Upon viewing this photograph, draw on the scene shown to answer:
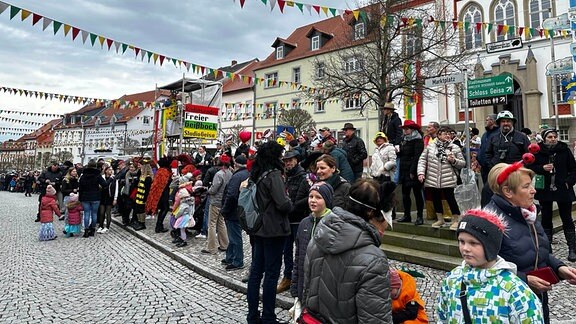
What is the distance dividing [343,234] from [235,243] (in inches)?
182

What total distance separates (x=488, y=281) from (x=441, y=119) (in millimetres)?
26177

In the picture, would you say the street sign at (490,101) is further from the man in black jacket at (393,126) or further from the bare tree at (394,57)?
the bare tree at (394,57)

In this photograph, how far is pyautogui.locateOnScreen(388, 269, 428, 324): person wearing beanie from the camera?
2174mm

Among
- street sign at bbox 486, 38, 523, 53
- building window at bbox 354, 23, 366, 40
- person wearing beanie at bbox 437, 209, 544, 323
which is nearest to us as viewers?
person wearing beanie at bbox 437, 209, 544, 323

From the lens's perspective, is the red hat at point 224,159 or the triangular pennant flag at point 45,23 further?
the triangular pennant flag at point 45,23

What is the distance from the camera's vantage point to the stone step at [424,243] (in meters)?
5.81

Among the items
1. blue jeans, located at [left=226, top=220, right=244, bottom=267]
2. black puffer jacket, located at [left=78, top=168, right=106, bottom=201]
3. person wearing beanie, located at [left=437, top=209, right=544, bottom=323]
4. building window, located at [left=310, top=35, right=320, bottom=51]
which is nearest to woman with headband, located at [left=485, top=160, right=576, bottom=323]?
person wearing beanie, located at [left=437, top=209, right=544, bottom=323]


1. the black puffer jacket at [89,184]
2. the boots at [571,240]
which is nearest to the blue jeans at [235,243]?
the boots at [571,240]

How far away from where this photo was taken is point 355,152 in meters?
7.45

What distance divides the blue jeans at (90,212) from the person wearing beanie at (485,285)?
1018 cm

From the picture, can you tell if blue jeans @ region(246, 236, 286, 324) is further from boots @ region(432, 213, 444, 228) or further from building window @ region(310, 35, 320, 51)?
building window @ region(310, 35, 320, 51)

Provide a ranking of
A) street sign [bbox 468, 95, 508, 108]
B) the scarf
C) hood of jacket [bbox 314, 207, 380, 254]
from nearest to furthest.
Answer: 1. hood of jacket [bbox 314, 207, 380, 254]
2. the scarf
3. street sign [bbox 468, 95, 508, 108]

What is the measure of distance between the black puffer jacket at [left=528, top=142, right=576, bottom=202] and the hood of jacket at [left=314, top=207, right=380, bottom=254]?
16.8 feet

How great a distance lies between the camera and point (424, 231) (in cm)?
654
